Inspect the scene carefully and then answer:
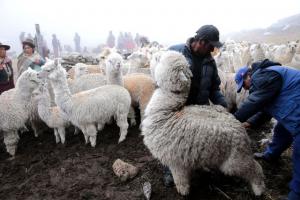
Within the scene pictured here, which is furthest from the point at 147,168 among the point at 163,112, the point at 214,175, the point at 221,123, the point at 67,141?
the point at 67,141

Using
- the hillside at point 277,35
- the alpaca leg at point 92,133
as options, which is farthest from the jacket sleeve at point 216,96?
the hillside at point 277,35

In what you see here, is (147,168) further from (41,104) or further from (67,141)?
(41,104)

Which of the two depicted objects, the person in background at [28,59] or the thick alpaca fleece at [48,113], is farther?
the person in background at [28,59]

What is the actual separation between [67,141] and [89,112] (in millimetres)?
940

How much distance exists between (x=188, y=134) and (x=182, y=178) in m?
0.53

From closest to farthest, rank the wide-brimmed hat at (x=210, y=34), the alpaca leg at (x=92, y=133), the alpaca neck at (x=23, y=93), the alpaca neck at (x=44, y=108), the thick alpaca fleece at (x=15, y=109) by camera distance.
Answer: the wide-brimmed hat at (x=210, y=34), the alpaca leg at (x=92, y=133), the thick alpaca fleece at (x=15, y=109), the alpaca neck at (x=44, y=108), the alpaca neck at (x=23, y=93)

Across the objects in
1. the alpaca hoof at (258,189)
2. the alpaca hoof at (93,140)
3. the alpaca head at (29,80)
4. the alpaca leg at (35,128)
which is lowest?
the alpaca leg at (35,128)

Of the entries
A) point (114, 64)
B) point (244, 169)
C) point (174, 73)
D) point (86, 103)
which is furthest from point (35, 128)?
point (244, 169)

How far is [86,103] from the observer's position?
4.78 meters

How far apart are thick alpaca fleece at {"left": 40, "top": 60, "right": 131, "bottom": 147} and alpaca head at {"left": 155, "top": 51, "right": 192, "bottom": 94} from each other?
6.99ft

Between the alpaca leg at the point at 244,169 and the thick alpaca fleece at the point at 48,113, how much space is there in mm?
3183

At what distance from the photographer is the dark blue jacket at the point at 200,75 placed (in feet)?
10.4

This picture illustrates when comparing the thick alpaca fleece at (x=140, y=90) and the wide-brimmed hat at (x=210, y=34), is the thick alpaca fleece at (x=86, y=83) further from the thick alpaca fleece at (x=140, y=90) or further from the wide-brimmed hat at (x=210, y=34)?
the wide-brimmed hat at (x=210, y=34)

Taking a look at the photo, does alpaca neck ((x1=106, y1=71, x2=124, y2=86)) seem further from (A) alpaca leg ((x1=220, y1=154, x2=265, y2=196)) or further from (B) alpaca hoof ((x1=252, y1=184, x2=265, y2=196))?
(B) alpaca hoof ((x1=252, y1=184, x2=265, y2=196))
